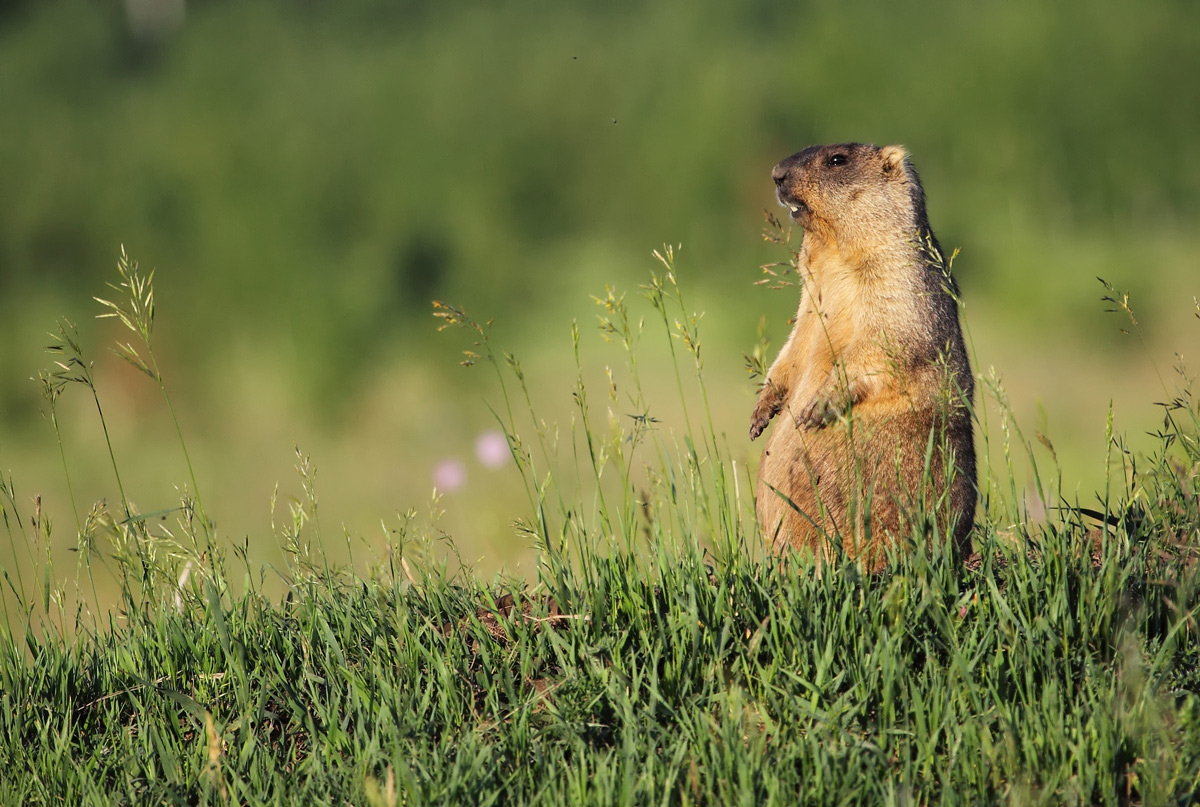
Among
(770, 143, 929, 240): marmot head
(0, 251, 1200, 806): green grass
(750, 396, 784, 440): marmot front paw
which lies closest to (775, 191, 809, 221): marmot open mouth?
(770, 143, 929, 240): marmot head

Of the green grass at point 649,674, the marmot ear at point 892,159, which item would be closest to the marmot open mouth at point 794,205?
the marmot ear at point 892,159

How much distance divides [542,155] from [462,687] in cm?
978

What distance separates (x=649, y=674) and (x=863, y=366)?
5.61 ft

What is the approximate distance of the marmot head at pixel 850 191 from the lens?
4398mm

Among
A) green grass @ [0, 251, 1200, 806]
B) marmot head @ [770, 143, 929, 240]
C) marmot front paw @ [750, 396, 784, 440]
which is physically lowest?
green grass @ [0, 251, 1200, 806]

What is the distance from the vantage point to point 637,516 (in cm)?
318

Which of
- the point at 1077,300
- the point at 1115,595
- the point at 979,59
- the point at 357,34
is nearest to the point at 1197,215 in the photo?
the point at 1077,300

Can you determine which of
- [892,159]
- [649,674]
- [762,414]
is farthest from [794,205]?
[649,674]

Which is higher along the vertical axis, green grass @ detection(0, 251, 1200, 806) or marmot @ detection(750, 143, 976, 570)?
marmot @ detection(750, 143, 976, 570)

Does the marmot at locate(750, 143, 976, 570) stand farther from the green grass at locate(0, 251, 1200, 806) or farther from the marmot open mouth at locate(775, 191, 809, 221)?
the green grass at locate(0, 251, 1200, 806)

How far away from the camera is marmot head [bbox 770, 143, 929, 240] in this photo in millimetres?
4398

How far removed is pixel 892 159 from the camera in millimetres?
4535

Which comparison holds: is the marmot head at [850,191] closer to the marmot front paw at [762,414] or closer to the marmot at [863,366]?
the marmot at [863,366]

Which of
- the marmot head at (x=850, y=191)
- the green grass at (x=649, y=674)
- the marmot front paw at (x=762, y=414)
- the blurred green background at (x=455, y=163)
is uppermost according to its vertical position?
the blurred green background at (x=455, y=163)
